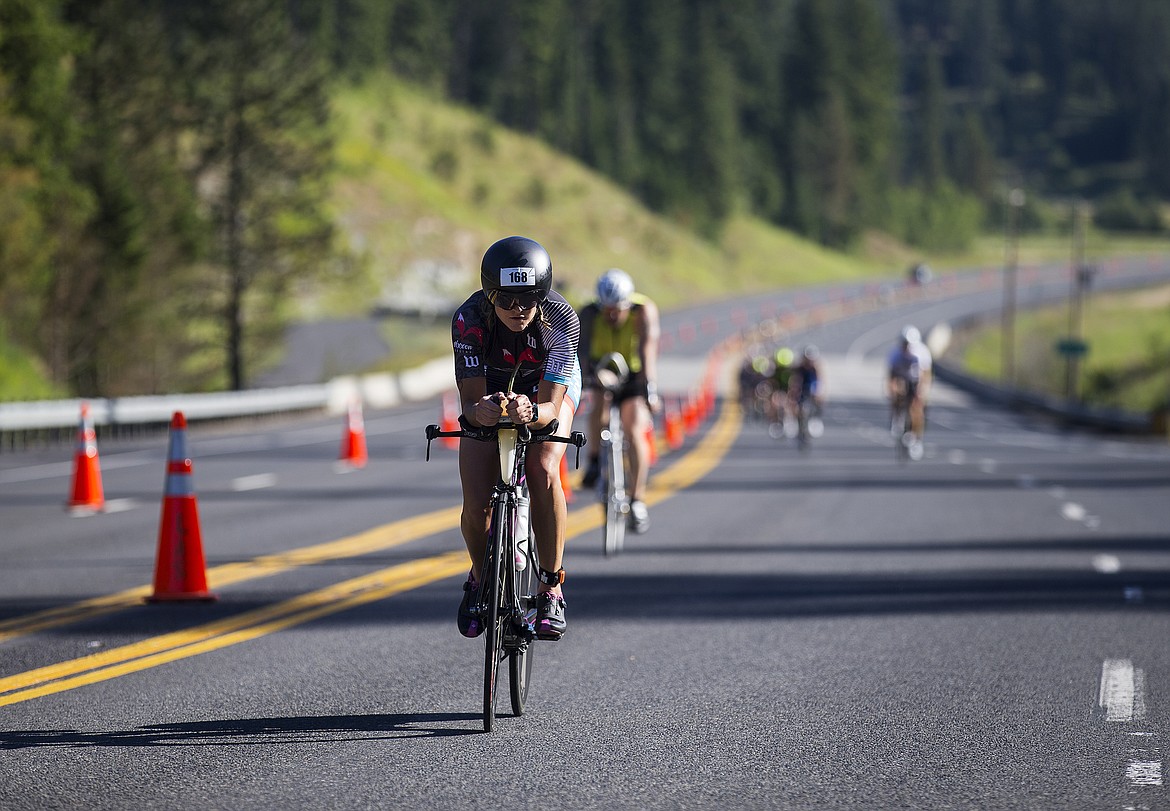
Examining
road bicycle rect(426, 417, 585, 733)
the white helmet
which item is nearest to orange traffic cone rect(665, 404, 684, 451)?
the white helmet

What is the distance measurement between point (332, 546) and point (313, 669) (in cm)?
578

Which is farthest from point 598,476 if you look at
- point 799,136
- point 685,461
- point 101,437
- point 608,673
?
point 799,136

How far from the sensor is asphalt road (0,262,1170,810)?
6.16m

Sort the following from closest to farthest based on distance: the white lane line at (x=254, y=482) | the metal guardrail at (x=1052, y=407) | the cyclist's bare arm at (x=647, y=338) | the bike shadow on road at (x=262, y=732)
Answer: the bike shadow on road at (x=262, y=732)
the cyclist's bare arm at (x=647, y=338)
the white lane line at (x=254, y=482)
the metal guardrail at (x=1052, y=407)

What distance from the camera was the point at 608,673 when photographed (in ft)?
27.5

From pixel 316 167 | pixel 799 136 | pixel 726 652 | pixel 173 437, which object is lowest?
pixel 726 652

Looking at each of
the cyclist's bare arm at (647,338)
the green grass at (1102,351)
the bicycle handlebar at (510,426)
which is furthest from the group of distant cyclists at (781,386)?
the bicycle handlebar at (510,426)

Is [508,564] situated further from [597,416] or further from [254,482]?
[254,482]

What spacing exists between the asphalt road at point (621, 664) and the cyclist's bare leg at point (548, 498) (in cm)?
69

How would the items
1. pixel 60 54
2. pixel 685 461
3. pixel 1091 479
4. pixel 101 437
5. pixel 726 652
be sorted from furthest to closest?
pixel 60 54
pixel 101 437
pixel 685 461
pixel 1091 479
pixel 726 652

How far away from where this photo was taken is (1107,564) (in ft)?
44.9

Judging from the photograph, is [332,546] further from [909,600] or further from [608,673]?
[608,673]

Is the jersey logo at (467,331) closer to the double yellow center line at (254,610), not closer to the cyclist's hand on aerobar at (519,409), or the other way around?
the cyclist's hand on aerobar at (519,409)

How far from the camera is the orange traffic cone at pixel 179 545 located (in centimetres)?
1020
